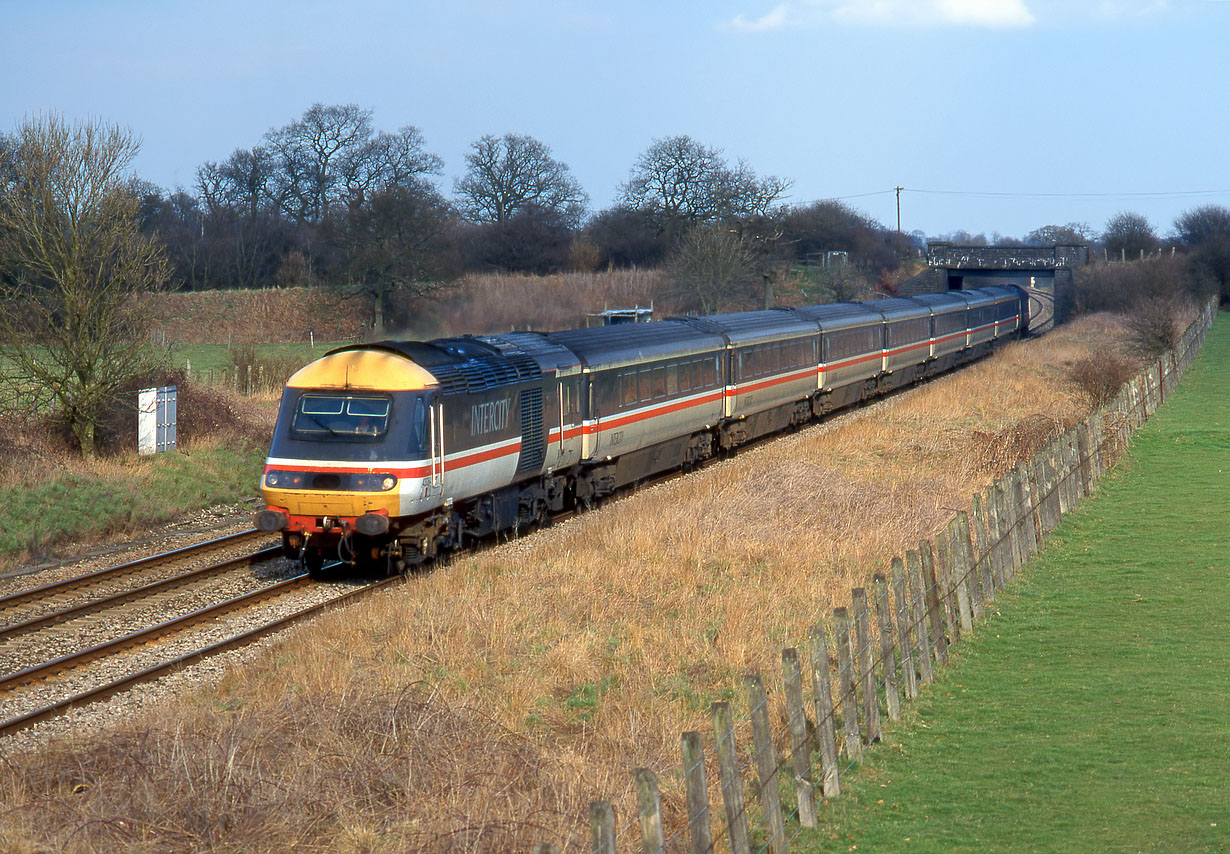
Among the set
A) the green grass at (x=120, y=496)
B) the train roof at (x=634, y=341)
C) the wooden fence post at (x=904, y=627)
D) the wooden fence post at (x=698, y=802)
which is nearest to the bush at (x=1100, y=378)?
the train roof at (x=634, y=341)

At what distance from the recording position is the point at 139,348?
2261 centimetres

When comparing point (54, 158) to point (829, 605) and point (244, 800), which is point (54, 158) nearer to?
point (829, 605)

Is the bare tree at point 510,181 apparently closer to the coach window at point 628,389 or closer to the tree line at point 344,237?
the tree line at point 344,237

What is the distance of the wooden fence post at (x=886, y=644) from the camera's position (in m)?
9.43

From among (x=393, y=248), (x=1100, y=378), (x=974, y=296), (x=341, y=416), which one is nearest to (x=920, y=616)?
(x=341, y=416)

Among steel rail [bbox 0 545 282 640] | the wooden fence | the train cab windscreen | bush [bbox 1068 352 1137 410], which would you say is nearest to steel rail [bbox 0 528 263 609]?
steel rail [bbox 0 545 282 640]

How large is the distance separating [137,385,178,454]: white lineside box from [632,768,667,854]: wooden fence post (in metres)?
19.5

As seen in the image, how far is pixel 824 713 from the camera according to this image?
7.89 m

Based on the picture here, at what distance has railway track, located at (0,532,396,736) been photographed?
1123cm

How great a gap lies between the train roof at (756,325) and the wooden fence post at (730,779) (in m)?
20.8

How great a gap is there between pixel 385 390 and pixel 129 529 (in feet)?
21.5

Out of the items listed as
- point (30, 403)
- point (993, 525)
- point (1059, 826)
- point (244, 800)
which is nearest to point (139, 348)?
point (30, 403)

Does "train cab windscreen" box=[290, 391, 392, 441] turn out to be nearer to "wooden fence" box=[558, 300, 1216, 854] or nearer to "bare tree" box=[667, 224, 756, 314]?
"wooden fence" box=[558, 300, 1216, 854]

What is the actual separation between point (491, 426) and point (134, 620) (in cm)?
516
